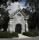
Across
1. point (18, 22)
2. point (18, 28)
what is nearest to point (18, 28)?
point (18, 28)

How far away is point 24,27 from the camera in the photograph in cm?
289

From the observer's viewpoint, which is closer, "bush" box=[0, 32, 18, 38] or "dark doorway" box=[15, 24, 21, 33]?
"bush" box=[0, 32, 18, 38]

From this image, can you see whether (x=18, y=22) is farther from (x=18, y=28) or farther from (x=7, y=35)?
(x=7, y=35)

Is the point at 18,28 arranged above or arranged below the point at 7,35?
above

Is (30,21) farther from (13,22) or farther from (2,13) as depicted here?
(2,13)

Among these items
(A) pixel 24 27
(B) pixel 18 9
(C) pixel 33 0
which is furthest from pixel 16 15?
(C) pixel 33 0

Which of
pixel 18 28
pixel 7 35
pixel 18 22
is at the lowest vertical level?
pixel 7 35

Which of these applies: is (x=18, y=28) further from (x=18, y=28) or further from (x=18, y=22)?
(x=18, y=22)

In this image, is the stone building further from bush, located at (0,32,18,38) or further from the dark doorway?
bush, located at (0,32,18,38)

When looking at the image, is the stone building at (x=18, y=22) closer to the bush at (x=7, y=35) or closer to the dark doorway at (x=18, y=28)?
the dark doorway at (x=18, y=28)

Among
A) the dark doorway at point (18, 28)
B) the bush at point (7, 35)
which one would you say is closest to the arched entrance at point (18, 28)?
the dark doorway at point (18, 28)

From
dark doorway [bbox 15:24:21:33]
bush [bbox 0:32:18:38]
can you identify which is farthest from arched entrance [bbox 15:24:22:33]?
bush [bbox 0:32:18:38]

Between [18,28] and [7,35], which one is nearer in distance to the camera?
[7,35]

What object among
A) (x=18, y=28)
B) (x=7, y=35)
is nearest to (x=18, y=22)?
(x=18, y=28)
